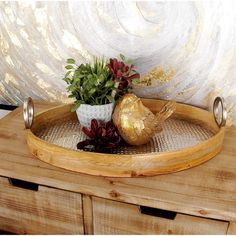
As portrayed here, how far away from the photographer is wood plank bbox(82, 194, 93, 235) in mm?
686

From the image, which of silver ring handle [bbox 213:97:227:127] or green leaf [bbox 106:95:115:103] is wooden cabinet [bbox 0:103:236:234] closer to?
silver ring handle [bbox 213:97:227:127]

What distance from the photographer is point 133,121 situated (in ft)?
2.48

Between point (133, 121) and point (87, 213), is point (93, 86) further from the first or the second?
point (87, 213)

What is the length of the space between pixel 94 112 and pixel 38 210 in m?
0.28

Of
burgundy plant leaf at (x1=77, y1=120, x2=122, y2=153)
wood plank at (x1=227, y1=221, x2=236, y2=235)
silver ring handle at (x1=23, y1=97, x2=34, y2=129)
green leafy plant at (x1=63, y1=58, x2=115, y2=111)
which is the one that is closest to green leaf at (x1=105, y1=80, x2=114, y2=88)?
green leafy plant at (x1=63, y1=58, x2=115, y2=111)

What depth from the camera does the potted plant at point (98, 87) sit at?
789mm

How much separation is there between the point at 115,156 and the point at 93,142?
94 mm

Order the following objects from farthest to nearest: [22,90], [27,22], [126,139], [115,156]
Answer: [22,90]
[27,22]
[126,139]
[115,156]

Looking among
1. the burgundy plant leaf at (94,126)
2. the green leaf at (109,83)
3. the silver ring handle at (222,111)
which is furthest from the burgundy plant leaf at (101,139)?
the silver ring handle at (222,111)

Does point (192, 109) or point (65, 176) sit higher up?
point (192, 109)

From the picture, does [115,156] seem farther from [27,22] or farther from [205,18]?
[27,22]

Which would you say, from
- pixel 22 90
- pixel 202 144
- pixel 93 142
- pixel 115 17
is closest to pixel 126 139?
pixel 93 142

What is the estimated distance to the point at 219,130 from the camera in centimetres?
79

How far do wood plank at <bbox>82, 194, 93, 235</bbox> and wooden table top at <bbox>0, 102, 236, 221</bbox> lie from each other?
0.11 feet
